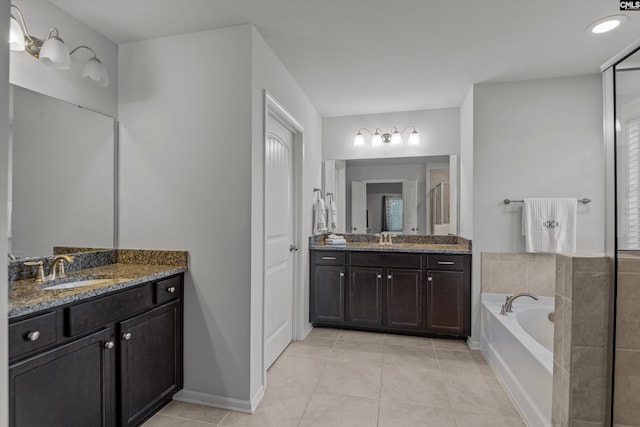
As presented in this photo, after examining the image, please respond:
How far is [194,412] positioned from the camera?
1985mm

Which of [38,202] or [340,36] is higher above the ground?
[340,36]

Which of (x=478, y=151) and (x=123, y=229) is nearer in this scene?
(x=123, y=229)

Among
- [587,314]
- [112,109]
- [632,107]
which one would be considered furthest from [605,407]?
[112,109]

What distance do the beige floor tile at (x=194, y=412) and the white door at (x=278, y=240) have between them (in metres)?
0.51

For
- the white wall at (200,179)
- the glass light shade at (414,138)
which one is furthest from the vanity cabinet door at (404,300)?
the white wall at (200,179)

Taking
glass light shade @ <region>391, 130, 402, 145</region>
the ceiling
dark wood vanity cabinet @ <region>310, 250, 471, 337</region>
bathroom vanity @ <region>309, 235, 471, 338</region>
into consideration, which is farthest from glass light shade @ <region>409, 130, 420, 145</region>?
dark wood vanity cabinet @ <region>310, 250, 471, 337</region>

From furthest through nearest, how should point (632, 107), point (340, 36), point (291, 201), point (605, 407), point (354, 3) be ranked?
point (291, 201) → point (340, 36) → point (354, 3) → point (605, 407) → point (632, 107)

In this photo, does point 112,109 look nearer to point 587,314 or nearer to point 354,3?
point 354,3

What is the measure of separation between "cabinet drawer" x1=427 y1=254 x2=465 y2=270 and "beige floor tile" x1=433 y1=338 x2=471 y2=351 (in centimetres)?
72

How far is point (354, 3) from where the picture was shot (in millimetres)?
1840

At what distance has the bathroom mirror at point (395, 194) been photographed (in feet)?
12.0

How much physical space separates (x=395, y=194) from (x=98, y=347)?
3115mm

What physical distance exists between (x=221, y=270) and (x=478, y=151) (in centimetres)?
246

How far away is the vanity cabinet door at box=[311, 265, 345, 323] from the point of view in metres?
3.38
